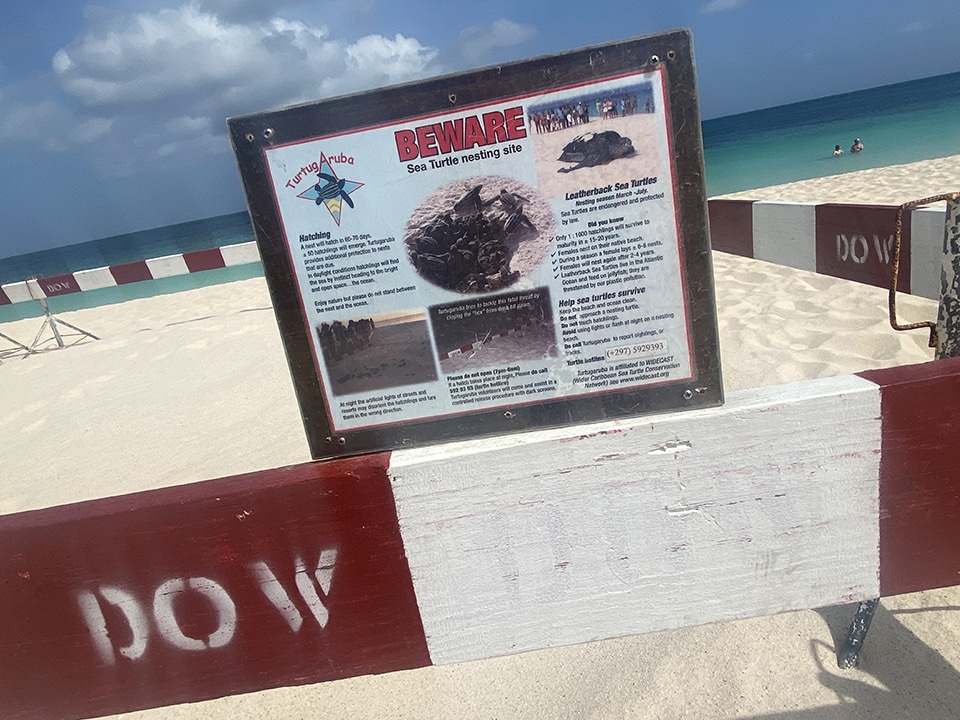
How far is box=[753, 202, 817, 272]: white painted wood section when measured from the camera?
278 centimetres

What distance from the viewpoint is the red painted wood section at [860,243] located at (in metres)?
2.23

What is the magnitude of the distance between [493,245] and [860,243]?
6.80 ft

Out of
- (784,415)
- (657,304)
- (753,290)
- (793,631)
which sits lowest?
(793,631)

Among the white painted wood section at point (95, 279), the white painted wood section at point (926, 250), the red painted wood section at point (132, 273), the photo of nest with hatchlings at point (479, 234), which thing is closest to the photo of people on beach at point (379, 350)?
the photo of nest with hatchlings at point (479, 234)

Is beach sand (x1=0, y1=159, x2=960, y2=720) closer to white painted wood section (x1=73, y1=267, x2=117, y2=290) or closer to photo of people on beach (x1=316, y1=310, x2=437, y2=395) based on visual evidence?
white painted wood section (x1=73, y1=267, x2=117, y2=290)

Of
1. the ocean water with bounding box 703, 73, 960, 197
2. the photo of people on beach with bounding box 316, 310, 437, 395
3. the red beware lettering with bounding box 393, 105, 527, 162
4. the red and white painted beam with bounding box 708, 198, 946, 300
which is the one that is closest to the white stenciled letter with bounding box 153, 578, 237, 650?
the photo of people on beach with bounding box 316, 310, 437, 395

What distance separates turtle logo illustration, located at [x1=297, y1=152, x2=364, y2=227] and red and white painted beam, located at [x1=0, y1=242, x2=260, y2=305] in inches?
297

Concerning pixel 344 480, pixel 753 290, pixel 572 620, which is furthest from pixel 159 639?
pixel 753 290

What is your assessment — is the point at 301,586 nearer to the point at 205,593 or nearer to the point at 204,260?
the point at 205,593

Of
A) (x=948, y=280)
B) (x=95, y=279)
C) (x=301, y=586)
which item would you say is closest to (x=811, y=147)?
(x=95, y=279)

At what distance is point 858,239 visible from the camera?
243 centimetres

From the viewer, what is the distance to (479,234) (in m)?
1.06

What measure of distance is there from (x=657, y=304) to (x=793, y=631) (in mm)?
1272

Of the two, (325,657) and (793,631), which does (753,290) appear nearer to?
(793,631)
